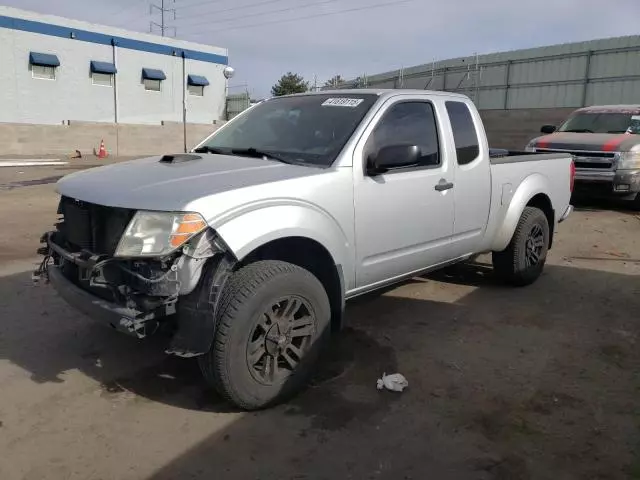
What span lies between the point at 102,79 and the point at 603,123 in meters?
26.0

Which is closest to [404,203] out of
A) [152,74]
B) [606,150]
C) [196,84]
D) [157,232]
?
[157,232]

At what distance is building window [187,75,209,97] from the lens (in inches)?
1342

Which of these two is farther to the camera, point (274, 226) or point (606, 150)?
point (606, 150)

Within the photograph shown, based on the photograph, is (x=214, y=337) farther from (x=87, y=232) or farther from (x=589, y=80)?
(x=589, y=80)

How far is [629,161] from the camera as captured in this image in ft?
32.6

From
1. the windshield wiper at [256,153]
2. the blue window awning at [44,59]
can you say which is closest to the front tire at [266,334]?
the windshield wiper at [256,153]

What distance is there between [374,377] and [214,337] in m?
1.25

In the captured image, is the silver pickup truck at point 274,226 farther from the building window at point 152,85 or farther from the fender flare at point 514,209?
the building window at point 152,85

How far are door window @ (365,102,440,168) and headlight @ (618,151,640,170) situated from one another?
7100 mm

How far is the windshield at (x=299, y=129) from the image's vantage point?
3.80 metres

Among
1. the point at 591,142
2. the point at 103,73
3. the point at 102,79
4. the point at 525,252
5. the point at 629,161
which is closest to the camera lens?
the point at 525,252

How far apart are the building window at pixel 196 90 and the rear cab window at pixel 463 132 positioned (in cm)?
3222

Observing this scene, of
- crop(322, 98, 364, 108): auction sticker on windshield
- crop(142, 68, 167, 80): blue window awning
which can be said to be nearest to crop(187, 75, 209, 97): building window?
crop(142, 68, 167, 80): blue window awning

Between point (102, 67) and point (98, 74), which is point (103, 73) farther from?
point (102, 67)
